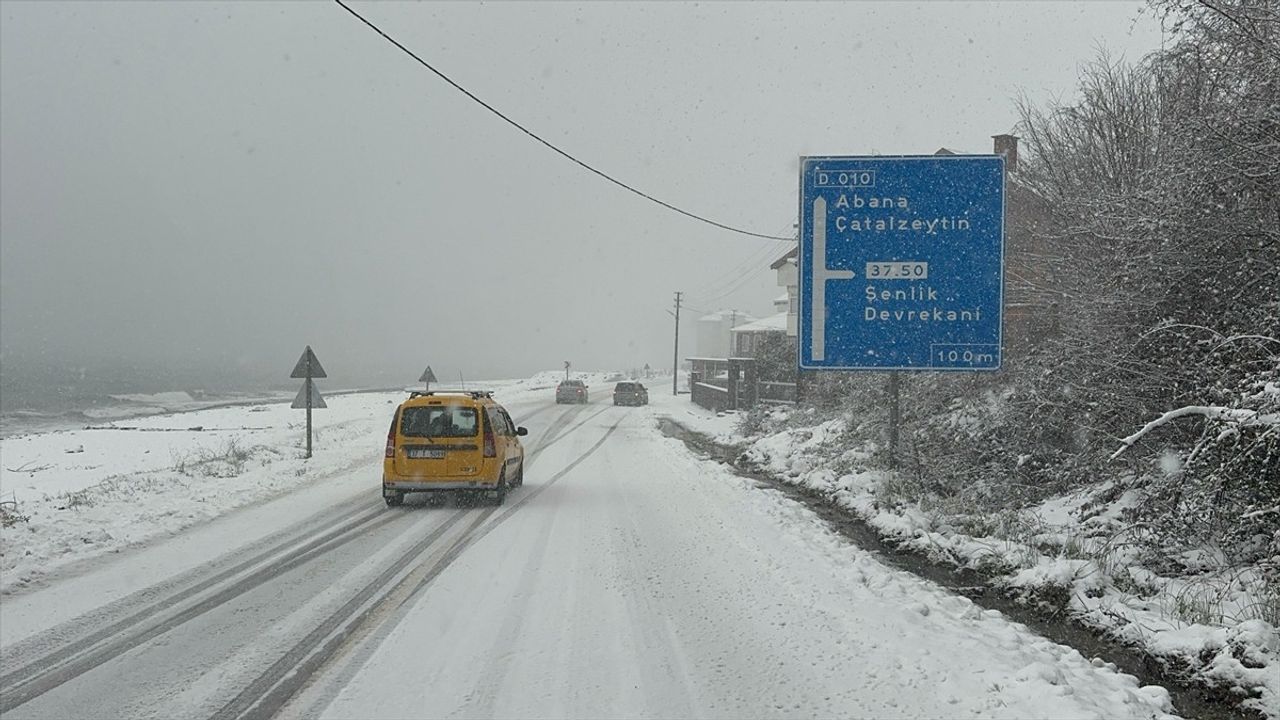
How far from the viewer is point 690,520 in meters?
11.0

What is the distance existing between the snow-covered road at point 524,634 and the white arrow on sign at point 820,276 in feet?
11.3

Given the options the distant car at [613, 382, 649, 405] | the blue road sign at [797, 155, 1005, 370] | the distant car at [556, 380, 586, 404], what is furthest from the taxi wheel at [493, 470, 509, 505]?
the distant car at [556, 380, 586, 404]

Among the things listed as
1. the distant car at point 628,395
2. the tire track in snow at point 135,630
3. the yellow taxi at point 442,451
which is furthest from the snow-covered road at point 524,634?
the distant car at point 628,395

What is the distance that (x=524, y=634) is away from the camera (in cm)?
579

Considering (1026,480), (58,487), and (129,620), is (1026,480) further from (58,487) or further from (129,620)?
(58,487)

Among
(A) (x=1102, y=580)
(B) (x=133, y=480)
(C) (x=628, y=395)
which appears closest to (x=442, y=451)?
(B) (x=133, y=480)

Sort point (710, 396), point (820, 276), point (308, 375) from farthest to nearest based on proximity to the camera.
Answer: point (710, 396) < point (308, 375) < point (820, 276)

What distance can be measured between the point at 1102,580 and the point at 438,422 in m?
8.99

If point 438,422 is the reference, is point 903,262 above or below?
above

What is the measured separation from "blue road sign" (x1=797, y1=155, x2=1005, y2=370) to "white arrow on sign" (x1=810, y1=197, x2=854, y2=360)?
16 millimetres

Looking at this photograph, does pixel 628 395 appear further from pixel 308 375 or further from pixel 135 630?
pixel 135 630

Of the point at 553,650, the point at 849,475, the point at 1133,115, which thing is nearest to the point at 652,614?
the point at 553,650

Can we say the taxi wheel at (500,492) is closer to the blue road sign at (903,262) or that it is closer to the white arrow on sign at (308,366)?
the blue road sign at (903,262)

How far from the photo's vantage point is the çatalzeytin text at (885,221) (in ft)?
40.7
